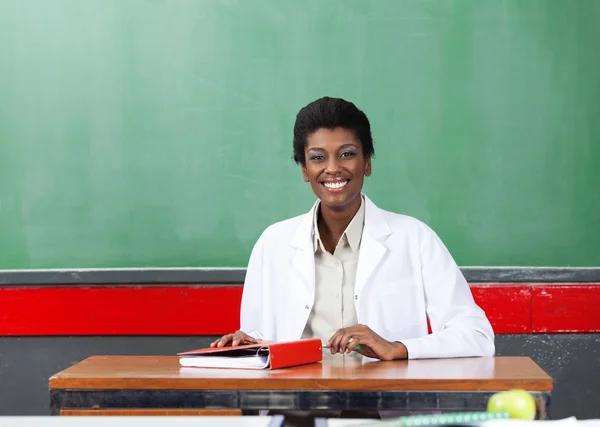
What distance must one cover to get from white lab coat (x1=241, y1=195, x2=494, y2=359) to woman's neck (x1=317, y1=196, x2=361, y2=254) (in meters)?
0.05

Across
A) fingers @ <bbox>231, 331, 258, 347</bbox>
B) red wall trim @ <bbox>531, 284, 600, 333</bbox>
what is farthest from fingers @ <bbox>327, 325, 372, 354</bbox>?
red wall trim @ <bbox>531, 284, 600, 333</bbox>

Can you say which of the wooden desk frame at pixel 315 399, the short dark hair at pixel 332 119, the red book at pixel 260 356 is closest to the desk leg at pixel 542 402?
the wooden desk frame at pixel 315 399

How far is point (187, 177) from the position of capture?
305 cm

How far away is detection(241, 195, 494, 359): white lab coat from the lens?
2.37 metres

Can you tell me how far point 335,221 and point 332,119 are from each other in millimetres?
337

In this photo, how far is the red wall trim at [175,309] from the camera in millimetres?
2955

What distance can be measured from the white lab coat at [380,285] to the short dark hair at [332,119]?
232 millimetres

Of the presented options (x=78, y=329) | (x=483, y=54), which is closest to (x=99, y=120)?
(x=78, y=329)

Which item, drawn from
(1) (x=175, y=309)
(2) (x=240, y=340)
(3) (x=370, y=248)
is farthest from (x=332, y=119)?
(1) (x=175, y=309)

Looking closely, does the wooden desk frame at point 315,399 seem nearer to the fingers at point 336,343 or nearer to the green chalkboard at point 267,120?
the fingers at point 336,343

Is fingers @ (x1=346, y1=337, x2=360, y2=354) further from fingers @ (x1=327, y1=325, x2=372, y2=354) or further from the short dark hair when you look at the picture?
the short dark hair

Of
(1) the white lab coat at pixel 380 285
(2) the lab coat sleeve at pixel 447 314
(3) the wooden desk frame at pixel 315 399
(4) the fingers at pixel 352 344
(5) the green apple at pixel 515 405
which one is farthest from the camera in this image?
(1) the white lab coat at pixel 380 285

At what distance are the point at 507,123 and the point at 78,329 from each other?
187cm

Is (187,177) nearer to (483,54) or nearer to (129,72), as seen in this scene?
(129,72)
